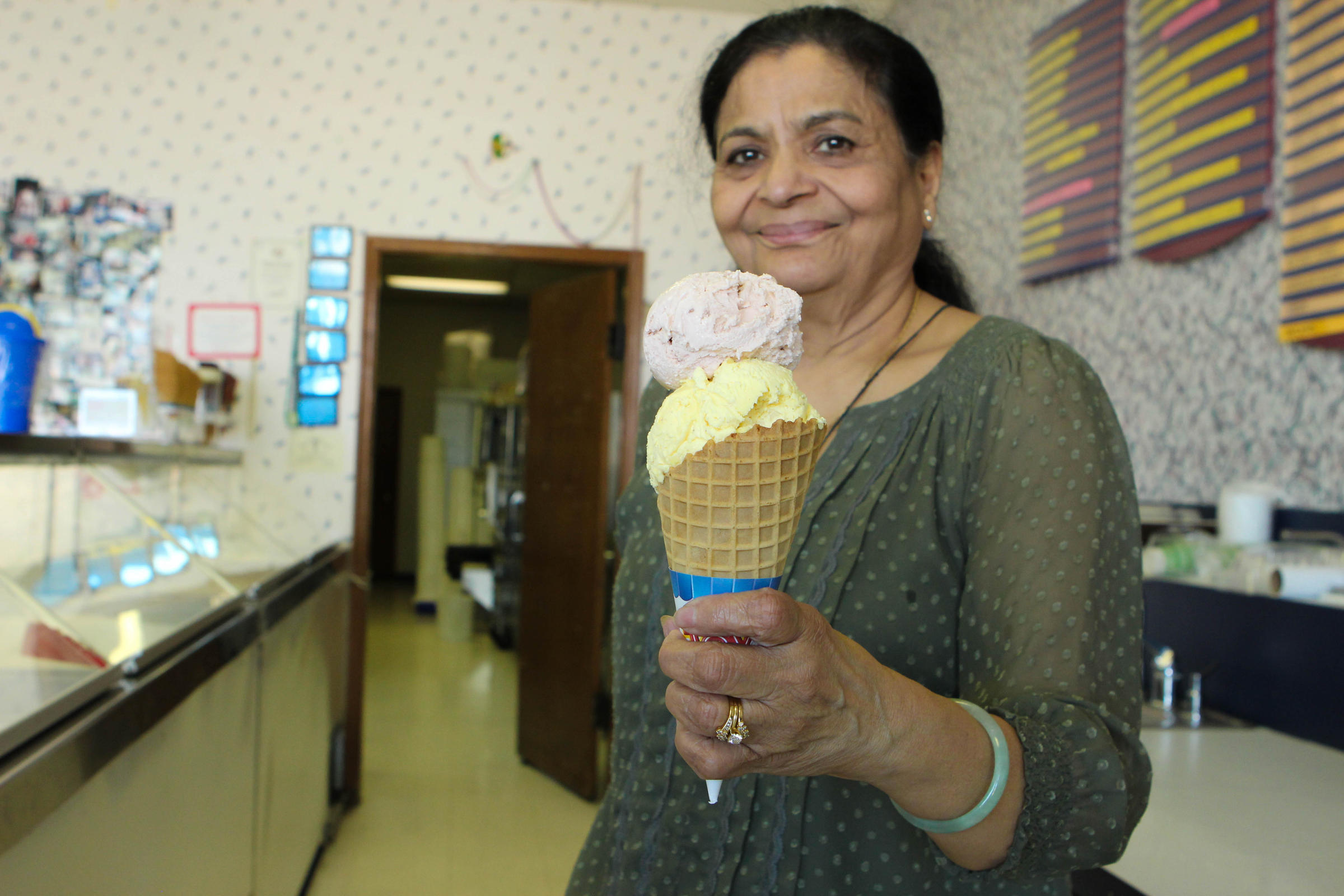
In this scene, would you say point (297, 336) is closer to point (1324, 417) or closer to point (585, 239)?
point (585, 239)

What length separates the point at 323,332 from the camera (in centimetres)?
394

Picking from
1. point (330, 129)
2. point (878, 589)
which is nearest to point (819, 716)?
point (878, 589)

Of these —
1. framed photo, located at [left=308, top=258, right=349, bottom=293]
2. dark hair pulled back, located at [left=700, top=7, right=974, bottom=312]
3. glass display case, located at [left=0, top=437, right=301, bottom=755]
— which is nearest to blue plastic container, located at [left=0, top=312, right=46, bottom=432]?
glass display case, located at [left=0, top=437, right=301, bottom=755]

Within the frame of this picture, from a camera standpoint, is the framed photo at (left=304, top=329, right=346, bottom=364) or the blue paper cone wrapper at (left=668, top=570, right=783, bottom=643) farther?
the framed photo at (left=304, top=329, right=346, bottom=364)

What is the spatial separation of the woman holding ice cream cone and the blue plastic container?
1091 millimetres

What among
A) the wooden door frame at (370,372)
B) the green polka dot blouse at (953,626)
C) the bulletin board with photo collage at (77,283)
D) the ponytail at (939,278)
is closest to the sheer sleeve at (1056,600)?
the green polka dot blouse at (953,626)

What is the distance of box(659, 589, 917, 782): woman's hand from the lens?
56cm

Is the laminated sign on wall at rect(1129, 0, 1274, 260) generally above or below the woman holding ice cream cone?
above

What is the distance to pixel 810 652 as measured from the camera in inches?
22.5

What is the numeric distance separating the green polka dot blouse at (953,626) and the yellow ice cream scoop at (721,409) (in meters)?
0.18

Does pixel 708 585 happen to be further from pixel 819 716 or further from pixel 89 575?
pixel 89 575

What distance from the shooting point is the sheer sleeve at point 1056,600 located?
25.8 inches

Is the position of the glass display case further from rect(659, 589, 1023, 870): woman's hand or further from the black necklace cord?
the black necklace cord

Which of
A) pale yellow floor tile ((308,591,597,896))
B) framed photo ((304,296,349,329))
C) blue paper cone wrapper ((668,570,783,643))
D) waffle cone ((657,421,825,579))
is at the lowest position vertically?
pale yellow floor tile ((308,591,597,896))
